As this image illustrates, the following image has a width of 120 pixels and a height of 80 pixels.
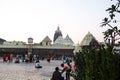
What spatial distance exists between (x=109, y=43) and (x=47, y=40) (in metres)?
95.6

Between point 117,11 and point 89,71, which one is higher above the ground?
point 117,11

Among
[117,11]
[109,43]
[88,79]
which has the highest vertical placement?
[117,11]

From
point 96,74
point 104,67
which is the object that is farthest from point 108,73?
point 96,74

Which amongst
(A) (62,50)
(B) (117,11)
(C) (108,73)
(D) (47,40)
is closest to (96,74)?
(C) (108,73)

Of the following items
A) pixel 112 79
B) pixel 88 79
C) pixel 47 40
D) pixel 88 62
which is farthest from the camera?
pixel 47 40

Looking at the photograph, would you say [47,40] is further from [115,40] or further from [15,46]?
[115,40]

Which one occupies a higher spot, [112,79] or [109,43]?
→ [109,43]

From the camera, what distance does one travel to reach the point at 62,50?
77500mm

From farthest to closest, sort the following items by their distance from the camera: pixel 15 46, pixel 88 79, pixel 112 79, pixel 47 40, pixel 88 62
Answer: pixel 47 40, pixel 15 46, pixel 88 62, pixel 88 79, pixel 112 79

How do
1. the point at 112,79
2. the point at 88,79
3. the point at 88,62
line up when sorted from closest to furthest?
the point at 112,79
the point at 88,79
the point at 88,62

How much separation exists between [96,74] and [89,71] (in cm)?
17

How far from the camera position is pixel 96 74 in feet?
25.0

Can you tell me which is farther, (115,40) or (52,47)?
(52,47)

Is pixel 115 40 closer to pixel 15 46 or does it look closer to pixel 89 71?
pixel 89 71
